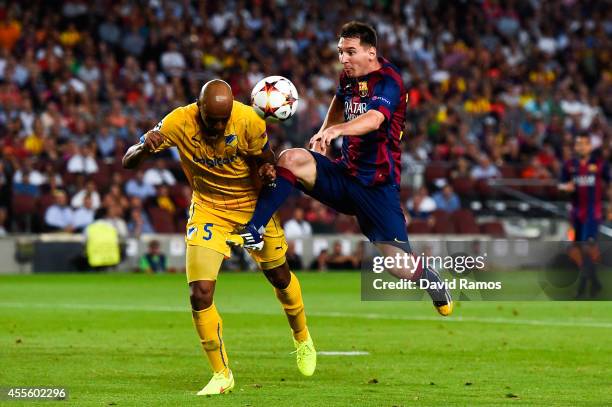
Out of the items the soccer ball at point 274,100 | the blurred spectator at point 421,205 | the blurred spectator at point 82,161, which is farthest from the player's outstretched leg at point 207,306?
the blurred spectator at point 421,205

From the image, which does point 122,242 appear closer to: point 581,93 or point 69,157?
point 69,157

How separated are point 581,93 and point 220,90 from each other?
27.0 metres

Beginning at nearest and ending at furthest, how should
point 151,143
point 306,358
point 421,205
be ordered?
1. point 151,143
2. point 306,358
3. point 421,205

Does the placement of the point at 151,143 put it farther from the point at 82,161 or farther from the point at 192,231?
the point at 82,161

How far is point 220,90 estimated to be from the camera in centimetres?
957

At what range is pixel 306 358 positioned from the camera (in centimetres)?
1076

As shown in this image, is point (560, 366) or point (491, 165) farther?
point (491, 165)

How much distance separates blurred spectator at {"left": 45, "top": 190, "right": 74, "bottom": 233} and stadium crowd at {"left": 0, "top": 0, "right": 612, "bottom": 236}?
3 centimetres

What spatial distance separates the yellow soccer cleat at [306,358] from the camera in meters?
10.7

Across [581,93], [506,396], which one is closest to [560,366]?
[506,396]

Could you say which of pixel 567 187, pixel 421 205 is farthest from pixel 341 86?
pixel 421 205

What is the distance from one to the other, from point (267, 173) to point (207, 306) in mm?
1113

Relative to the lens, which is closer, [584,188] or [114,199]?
[584,188]

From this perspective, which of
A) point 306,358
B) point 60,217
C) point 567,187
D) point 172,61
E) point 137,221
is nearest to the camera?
point 306,358
